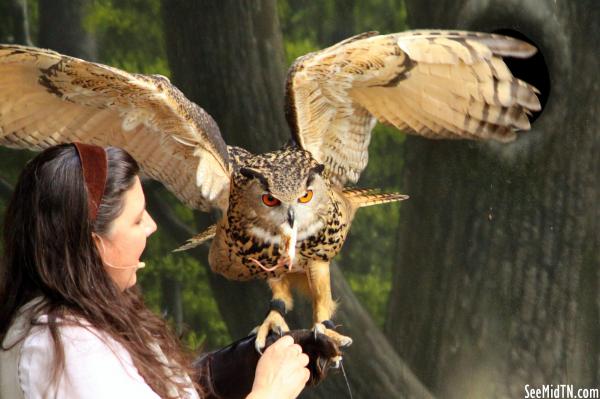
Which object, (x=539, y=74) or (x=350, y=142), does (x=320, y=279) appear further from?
(x=539, y=74)

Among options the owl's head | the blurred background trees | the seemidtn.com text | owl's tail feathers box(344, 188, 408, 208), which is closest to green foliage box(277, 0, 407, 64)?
the blurred background trees

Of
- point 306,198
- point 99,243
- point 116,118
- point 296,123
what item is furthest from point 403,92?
point 99,243

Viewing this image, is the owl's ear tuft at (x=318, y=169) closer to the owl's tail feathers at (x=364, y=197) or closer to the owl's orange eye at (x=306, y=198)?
the owl's orange eye at (x=306, y=198)

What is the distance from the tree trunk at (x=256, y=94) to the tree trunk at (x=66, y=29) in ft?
1.36

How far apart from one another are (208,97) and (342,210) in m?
0.92

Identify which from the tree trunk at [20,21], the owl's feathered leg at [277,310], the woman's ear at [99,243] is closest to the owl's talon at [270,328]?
the owl's feathered leg at [277,310]

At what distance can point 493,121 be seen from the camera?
2.53 m

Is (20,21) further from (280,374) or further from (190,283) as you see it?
(280,374)

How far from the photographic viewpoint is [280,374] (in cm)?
161

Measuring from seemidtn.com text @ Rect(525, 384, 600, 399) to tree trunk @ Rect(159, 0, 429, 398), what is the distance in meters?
0.36

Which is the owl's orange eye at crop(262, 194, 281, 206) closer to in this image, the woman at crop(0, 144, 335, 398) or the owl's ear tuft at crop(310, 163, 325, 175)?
the owl's ear tuft at crop(310, 163, 325, 175)

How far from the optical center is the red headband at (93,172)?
1.41m

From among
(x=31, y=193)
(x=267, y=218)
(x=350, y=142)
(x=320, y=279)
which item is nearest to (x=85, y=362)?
(x=31, y=193)

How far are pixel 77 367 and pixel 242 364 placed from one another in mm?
999
